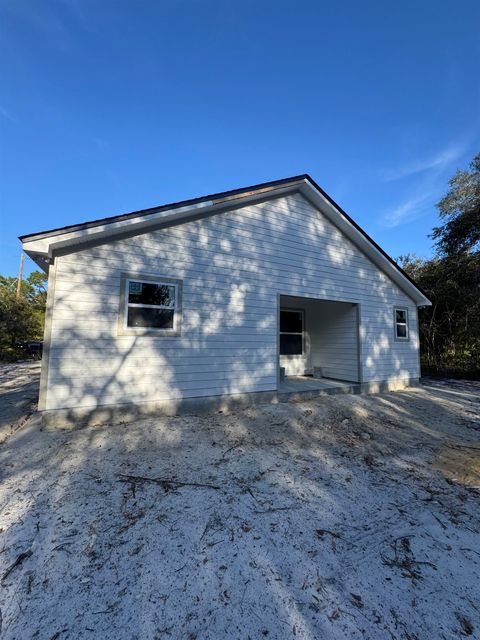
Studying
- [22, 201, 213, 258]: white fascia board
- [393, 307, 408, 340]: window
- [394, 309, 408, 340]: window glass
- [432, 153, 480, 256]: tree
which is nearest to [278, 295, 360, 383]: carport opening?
[393, 307, 408, 340]: window

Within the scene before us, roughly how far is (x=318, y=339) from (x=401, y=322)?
289cm

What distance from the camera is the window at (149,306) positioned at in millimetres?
5734

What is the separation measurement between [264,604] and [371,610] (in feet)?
2.31

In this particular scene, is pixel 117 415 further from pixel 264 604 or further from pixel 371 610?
pixel 371 610

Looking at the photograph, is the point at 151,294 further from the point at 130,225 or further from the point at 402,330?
the point at 402,330

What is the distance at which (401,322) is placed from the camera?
10.1 m

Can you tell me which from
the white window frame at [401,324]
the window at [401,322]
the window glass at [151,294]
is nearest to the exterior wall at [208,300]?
the window glass at [151,294]

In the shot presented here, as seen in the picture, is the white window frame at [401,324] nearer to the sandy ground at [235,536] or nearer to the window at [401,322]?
the window at [401,322]

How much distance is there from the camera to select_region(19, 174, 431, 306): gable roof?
16.7 feet

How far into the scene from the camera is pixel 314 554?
2408 mm

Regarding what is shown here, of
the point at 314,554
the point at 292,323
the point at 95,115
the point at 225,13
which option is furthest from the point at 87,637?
the point at 95,115

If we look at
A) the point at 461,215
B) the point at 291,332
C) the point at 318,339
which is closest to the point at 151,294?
the point at 291,332

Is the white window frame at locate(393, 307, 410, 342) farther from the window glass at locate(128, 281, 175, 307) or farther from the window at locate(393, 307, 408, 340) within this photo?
the window glass at locate(128, 281, 175, 307)

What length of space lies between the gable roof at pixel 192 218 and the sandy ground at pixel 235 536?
3323 mm
